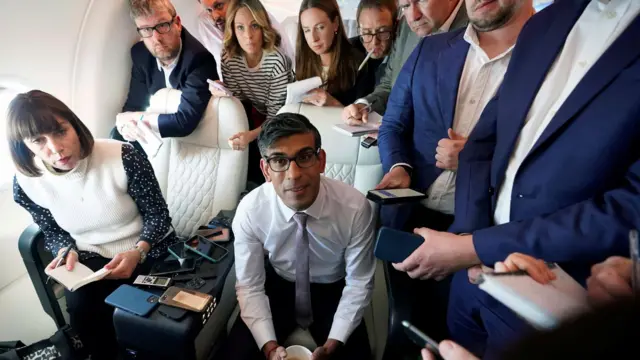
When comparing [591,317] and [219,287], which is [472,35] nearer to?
[591,317]

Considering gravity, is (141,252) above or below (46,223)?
below

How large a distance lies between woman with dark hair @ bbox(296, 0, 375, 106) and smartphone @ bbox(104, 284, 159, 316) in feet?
4.44

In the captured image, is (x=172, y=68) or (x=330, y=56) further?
(x=330, y=56)

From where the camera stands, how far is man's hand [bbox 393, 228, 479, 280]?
106 cm

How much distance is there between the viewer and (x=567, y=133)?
36.1 inches

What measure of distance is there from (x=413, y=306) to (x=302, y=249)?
1.55 feet

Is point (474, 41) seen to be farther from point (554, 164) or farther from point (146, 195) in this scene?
point (146, 195)

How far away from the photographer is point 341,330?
1.48 m

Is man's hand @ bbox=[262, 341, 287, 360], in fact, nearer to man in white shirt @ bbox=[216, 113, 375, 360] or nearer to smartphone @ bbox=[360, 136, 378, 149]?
man in white shirt @ bbox=[216, 113, 375, 360]

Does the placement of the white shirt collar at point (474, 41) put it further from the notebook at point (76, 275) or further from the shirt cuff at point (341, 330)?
the notebook at point (76, 275)

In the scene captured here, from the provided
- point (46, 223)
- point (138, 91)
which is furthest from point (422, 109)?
point (138, 91)

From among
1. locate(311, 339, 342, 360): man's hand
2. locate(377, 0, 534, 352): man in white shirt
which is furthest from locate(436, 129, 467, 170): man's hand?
locate(311, 339, 342, 360): man's hand

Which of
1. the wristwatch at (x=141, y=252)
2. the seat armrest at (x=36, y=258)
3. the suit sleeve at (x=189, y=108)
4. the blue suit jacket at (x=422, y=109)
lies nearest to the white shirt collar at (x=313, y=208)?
the blue suit jacket at (x=422, y=109)

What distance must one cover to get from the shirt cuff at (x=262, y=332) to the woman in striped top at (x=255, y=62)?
132 centimetres
